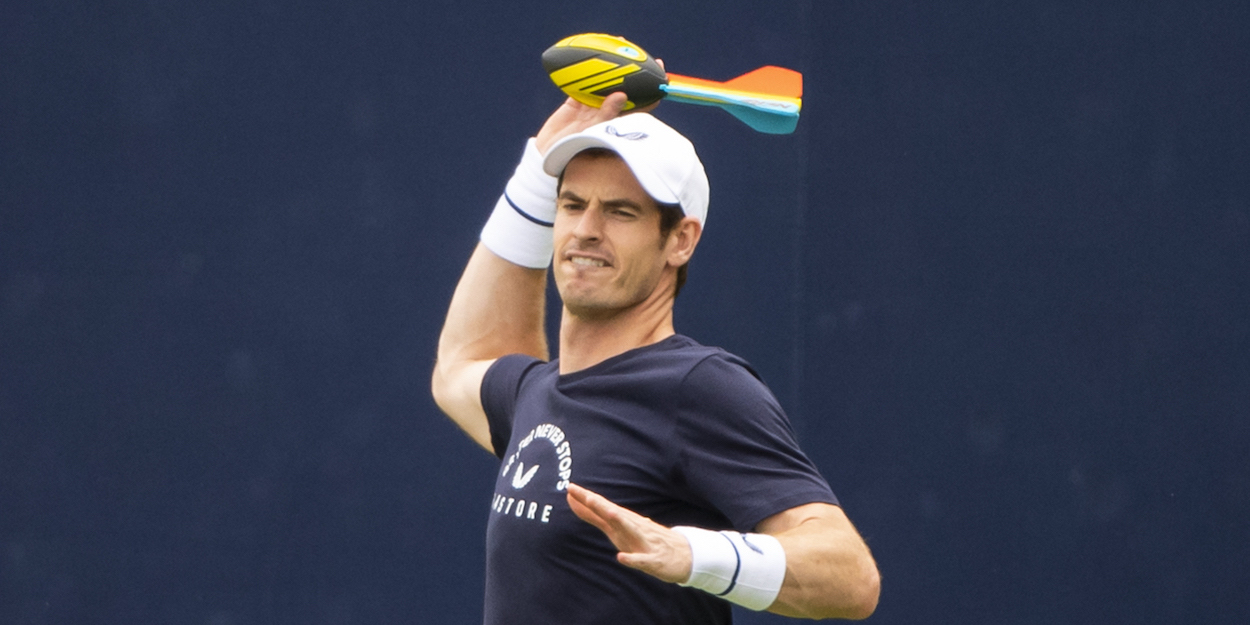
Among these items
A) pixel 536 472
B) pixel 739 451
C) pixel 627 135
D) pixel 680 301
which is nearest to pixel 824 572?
pixel 739 451

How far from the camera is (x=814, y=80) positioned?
12.3 ft

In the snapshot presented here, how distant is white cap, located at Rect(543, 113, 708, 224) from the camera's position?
1.94 meters

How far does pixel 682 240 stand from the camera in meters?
2.03

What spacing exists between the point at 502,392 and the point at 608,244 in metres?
0.37

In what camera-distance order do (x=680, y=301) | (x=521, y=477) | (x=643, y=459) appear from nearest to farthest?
(x=643, y=459)
(x=521, y=477)
(x=680, y=301)

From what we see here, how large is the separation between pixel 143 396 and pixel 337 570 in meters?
0.54

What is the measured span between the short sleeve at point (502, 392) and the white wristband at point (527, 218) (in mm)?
193

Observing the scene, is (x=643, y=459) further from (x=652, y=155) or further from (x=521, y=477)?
(x=652, y=155)

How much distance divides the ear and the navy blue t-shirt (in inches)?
4.6

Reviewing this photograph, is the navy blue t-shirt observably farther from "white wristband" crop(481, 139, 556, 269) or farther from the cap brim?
"white wristband" crop(481, 139, 556, 269)

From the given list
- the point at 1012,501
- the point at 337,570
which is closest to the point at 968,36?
the point at 1012,501

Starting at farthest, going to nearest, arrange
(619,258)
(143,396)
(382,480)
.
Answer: (382,480) < (143,396) < (619,258)

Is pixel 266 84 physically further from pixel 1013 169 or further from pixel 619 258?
pixel 1013 169

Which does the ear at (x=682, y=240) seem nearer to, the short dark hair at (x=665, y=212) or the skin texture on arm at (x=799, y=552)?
the short dark hair at (x=665, y=212)
